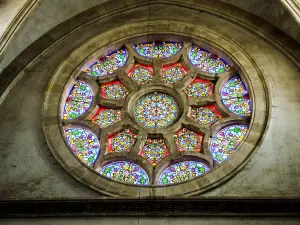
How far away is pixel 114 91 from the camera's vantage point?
484 inches

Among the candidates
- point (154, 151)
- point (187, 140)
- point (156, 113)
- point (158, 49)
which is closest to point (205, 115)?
point (187, 140)

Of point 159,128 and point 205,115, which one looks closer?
point 159,128

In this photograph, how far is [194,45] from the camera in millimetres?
12836

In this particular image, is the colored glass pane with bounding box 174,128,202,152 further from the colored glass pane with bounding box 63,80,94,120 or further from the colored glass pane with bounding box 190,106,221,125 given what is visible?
the colored glass pane with bounding box 63,80,94,120

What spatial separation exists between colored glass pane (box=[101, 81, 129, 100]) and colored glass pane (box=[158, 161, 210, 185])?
2.02 meters

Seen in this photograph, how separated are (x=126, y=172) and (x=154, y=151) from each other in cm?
69

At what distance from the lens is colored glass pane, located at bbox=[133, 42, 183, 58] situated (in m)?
12.9

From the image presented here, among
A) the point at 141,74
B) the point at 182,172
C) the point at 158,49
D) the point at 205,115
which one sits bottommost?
the point at 182,172

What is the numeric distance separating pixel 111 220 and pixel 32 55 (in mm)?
4256

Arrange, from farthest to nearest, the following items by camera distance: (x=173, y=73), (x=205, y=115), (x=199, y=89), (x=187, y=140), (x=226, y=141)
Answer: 1. (x=173, y=73)
2. (x=199, y=89)
3. (x=205, y=115)
4. (x=187, y=140)
5. (x=226, y=141)

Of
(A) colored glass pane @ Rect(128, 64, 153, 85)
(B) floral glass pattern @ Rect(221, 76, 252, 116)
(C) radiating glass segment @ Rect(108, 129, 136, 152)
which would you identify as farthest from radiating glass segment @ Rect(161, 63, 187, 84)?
(C) radiating glass segment @ Rect(108, 129, 136, 152)

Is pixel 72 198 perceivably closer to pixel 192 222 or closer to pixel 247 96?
pixel 192 222

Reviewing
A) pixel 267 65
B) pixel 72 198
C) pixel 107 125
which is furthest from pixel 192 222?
pixel 267 65

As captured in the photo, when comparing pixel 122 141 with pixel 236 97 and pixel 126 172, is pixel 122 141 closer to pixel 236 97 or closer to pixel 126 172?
pixel 126 172
